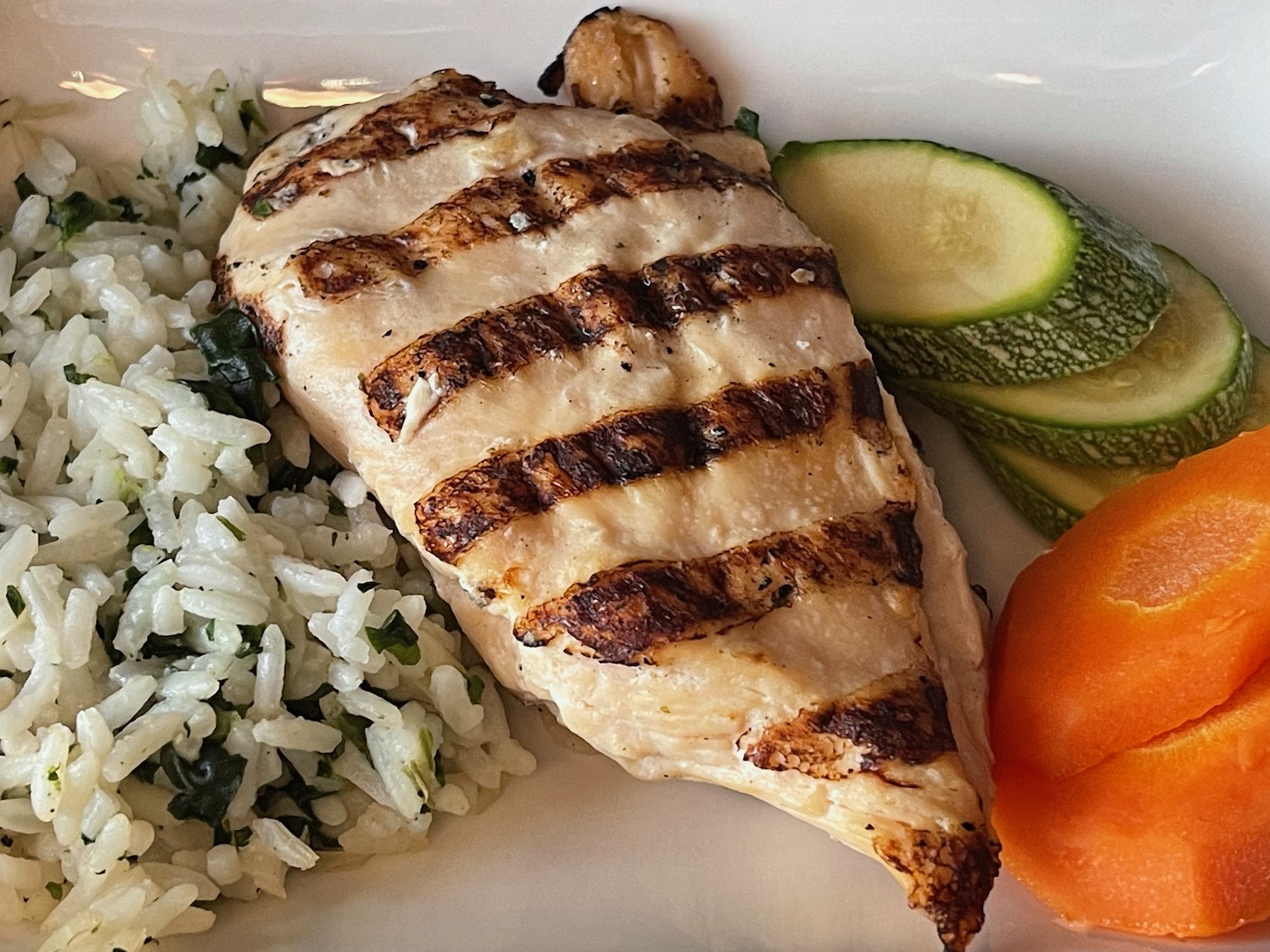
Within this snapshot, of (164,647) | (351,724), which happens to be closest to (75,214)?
(164,647)

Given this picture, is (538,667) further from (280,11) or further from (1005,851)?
(280,11)

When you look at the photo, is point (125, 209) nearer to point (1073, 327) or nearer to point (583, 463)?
point (583, 463)

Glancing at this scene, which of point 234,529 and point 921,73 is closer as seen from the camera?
point 234,529

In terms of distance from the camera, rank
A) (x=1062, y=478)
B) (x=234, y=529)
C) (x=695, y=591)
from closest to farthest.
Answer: (x=695, y=591)
(x=234, y=529)
(x=1062, y=478)

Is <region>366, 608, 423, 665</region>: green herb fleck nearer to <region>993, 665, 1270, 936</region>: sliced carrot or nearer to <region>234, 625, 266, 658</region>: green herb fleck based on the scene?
<region>234, 625, 266, 658</region>: green herb fleck

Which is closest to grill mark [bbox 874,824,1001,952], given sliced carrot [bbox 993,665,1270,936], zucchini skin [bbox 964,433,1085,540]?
sliced carrot [bbox 993,665,1270,936]

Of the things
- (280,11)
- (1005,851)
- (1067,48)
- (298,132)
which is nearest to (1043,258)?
(1067,48)
